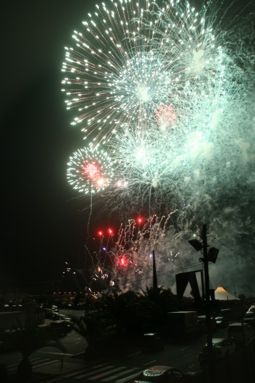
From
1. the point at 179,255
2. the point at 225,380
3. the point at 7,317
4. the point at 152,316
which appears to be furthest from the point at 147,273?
the point at 225,380

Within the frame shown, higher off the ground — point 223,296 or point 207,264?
point 223,296

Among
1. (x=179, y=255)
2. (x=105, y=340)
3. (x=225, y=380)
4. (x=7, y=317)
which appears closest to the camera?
(x=225, y=380)

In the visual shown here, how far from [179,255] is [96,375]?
118 feet

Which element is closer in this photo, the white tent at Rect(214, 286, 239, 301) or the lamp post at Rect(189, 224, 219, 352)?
the lamp post at Rect(189, 224, 219, 352)

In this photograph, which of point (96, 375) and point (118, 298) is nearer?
point (96, 375)

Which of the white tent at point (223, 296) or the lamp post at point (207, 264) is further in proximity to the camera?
the white tent at point (223, 296)

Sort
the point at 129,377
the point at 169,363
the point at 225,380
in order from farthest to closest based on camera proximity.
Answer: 1. the point at 169,363
2. the point at 129,377
3. the point at 225,380

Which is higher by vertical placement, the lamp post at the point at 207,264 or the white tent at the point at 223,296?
the white tent at the point at 223,296

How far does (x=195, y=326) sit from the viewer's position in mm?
32594

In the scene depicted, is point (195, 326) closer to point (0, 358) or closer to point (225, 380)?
point (0, 358)

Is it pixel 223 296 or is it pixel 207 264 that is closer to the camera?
pixel 207 264

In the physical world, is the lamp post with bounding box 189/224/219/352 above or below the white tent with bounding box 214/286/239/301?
below

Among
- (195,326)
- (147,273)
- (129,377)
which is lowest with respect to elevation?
(129,377)

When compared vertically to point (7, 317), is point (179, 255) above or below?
above
